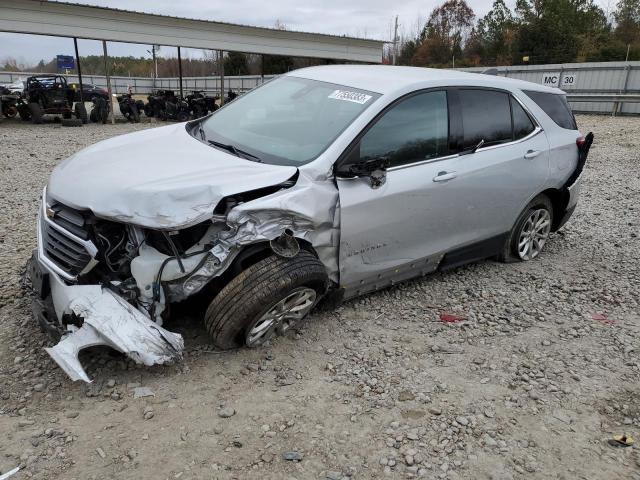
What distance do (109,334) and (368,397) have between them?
1.50 m

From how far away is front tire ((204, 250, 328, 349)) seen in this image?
120 inches

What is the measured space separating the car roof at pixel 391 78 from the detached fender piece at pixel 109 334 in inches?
89.3

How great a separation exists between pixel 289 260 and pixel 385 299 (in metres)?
1.33

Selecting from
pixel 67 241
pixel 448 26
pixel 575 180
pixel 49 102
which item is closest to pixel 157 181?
pixel 67 241

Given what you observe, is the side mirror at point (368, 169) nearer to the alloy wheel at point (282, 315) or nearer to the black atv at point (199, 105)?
the alloy wheel at point (282, 315)

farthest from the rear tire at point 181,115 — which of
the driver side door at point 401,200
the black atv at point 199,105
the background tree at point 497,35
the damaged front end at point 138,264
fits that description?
the background tree at point 497,35

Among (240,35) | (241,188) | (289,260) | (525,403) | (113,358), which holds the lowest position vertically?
(525,403)

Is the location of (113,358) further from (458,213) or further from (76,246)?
(458,213)

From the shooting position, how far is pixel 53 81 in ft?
61.4

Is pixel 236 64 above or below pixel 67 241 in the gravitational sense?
above

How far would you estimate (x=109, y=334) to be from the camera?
276cm

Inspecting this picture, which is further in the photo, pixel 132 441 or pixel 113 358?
pixel 113 358

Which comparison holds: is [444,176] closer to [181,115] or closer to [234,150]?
[234,150]

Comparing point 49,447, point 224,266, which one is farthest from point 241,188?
point 49,447
